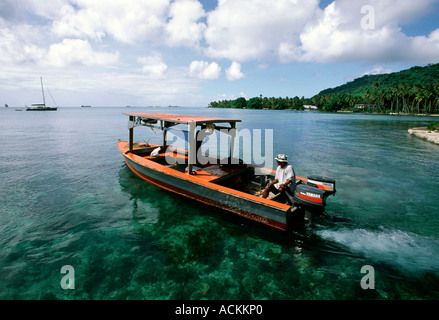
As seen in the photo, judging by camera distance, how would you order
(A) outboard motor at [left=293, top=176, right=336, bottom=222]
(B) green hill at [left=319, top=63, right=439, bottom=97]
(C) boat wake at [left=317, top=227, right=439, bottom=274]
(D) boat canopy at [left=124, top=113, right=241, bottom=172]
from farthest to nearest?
(B) green hill at [left=319, top=63, right=439, bottom=97] → (D) boat canopy at [left=124, top=113, right=241, bottom=172] → (A) outboard motor at [left=293, top=176, right=336, bottom=222] → (C) boat wake at [left=317, top=227, right=439, bottom=274]

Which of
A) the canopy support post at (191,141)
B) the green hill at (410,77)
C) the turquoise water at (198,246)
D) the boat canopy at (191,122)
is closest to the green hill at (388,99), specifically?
the green hill at (410,77)

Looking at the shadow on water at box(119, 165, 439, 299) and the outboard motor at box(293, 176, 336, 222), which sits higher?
the outboard motor at box(293, 176, 336, 222)

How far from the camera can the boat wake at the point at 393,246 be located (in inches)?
196

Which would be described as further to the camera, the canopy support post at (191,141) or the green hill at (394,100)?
the green hill at (394,100)

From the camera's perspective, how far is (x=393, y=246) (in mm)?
5621

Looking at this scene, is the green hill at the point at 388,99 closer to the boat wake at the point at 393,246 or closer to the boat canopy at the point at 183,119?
the boat wake at the point at 393,246

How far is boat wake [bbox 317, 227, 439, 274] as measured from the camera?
497 cm

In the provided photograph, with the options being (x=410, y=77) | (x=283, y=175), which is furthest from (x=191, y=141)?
(x=410, y=77)

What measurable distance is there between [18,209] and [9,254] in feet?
9.75

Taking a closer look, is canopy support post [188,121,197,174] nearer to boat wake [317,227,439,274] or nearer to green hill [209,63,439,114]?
boat wake [317,227,439,274]

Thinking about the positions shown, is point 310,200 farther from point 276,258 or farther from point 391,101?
point 391,101

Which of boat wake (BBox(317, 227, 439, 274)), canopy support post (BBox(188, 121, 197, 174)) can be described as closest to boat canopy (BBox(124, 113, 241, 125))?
canopy support post (BBox(188, 121, 197, 174))
